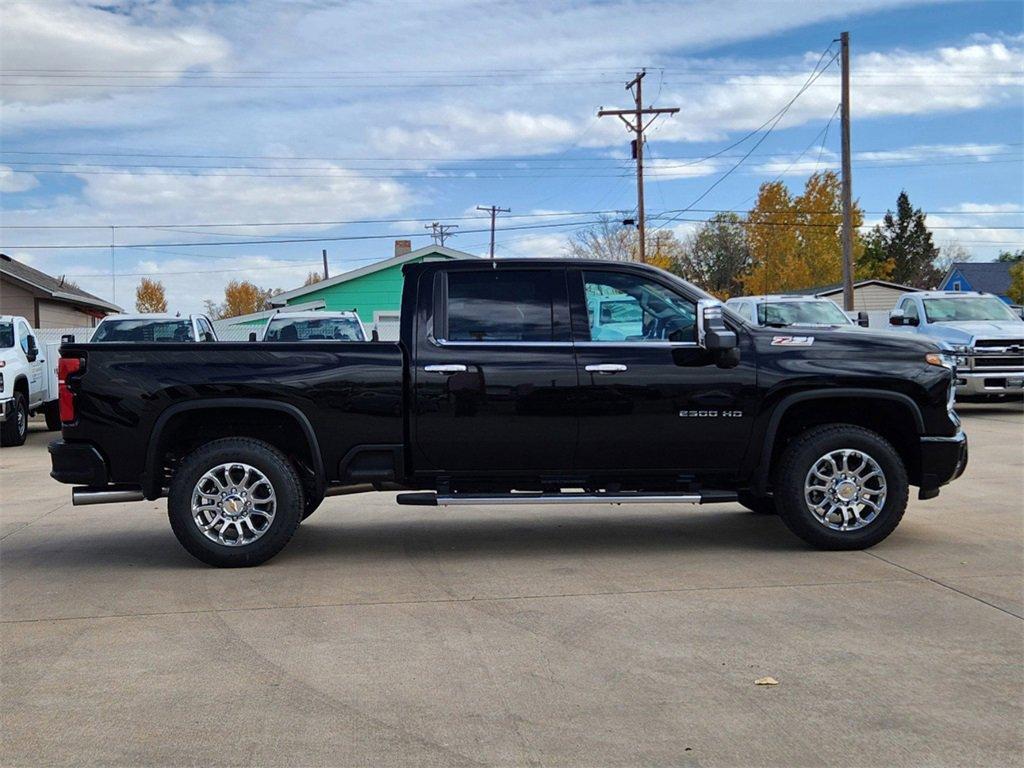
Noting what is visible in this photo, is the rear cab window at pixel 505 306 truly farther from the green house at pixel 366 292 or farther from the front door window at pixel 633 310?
the green house at pixel 366 292

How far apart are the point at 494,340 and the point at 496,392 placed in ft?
1.24

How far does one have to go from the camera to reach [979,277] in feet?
241

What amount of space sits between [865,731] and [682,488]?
3.32 metres

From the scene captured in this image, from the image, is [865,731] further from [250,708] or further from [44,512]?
[44,512]

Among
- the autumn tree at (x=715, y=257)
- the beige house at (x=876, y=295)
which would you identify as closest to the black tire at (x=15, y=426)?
the beige house at (x=876, y=295)

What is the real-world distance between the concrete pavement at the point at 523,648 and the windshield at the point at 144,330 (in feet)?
29.5

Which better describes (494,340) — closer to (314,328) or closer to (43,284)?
(314,328)

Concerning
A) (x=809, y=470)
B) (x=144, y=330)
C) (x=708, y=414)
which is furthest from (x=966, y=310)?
→ (x=144, y=330)

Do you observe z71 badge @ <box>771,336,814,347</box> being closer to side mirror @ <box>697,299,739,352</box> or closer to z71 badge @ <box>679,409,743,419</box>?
side mirror @ <box>697,299,739,352</box>

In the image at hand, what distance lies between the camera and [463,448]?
7230 mm

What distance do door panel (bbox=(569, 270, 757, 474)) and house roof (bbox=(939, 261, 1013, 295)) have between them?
2772 inches

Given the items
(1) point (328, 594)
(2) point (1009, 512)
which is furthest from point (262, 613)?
(2) point (1009, 512)

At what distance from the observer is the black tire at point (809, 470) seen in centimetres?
731

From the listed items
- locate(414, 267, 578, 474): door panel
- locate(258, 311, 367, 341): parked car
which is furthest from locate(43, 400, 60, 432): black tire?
locate(414, 267, 578, 474): door panel
